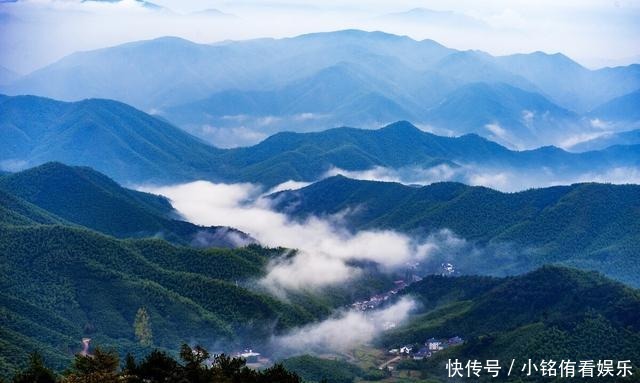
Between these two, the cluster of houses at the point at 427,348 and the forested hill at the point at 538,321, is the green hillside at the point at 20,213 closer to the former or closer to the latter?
the forested hill at the point at 538,321

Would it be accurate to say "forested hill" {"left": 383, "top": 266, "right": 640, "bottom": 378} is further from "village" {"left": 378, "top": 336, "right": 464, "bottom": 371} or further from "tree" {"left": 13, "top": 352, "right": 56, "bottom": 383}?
"tree" {"left": 13, "top": 352, "right": 56, "bottom": 383}

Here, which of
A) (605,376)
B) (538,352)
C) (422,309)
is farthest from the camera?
(422,309)

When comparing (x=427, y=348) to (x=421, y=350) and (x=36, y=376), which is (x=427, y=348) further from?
(x=36, y=376)

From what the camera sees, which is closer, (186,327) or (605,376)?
(605,376)

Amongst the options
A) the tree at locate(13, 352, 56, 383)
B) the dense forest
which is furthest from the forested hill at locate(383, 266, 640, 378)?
the tree at locate(13, 352, 56, 383)

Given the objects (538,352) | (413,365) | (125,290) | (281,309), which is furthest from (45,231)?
(538,352)

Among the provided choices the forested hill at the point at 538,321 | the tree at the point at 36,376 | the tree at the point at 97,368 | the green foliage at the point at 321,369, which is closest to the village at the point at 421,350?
the forested hill at the point at 538,321

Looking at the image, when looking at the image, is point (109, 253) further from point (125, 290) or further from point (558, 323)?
point (558, 323)

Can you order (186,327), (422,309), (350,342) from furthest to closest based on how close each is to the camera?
(422,309)
(350,342)
(186,327)
